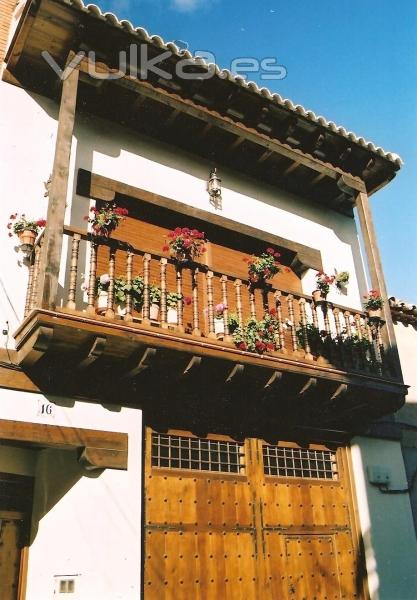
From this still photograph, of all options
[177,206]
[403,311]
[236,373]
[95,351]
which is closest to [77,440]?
[95,351]

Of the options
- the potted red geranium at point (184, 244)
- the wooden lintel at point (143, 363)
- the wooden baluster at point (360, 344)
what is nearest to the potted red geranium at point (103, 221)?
the potted red geranium at point (184, 244)

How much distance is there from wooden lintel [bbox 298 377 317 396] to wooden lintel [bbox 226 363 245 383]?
3.57ft

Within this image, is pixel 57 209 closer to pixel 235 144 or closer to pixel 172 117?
pixel 172 117

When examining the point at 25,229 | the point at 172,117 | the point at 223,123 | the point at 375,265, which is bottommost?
the point at 25,229

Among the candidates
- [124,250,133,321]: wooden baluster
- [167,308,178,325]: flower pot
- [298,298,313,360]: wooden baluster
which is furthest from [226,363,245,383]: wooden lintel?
[124,250,133,321]: wooden baluster

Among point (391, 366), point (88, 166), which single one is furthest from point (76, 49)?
point (391, 366)

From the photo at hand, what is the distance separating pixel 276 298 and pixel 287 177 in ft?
10.4

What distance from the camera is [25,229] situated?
706 cm

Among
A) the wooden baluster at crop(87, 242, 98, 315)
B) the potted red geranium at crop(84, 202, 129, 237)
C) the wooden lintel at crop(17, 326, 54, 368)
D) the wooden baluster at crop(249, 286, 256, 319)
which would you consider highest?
the potted red geranium at crop(84, 202, 129, 237)

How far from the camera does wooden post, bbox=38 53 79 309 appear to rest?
6.28m

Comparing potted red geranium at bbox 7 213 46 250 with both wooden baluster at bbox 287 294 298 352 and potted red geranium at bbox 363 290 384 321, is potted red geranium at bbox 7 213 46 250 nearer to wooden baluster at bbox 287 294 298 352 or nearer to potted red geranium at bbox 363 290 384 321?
wooden baluster at bbox 287 294 298 352

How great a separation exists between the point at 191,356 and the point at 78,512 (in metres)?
2.13

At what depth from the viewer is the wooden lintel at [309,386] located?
26.4 ft

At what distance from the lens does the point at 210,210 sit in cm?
942
